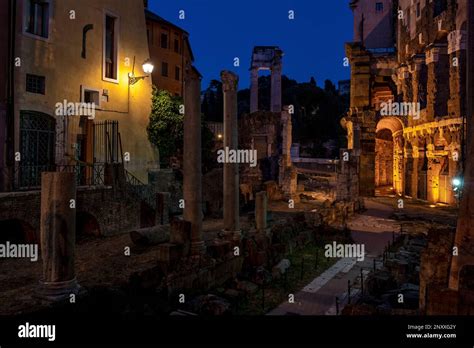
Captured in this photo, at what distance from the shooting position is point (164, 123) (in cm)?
2198

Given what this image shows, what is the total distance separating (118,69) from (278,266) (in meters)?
12.3

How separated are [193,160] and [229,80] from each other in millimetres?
3371

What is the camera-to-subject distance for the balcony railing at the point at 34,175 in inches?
533

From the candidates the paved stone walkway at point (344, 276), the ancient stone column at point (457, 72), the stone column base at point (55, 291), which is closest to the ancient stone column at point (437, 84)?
the ancient stone column at point (457, 72)

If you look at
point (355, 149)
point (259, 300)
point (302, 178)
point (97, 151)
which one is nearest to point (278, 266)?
point (259, 300)

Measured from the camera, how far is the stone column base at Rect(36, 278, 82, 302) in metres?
7.49

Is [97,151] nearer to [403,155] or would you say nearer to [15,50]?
[15,50]

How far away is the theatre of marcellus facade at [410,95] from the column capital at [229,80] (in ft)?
57.2

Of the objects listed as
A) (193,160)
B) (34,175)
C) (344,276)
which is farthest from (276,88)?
(193,160)

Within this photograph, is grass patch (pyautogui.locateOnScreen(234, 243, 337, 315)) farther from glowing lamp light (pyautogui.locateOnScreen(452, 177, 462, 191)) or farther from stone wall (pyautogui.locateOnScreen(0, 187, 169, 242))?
glowing lamp light (pyautogui.locateOnScreen(452, 177, 462, 191))

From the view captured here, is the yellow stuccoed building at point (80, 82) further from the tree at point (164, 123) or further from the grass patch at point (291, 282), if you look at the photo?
the grass patch at point (291, 282)

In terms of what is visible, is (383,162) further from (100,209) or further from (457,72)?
(100,209)

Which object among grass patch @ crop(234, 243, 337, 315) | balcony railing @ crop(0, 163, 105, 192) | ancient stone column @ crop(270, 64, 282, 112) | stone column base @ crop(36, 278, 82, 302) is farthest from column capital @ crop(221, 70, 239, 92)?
ancient stone column @ crop(270, 64, 282, 112)

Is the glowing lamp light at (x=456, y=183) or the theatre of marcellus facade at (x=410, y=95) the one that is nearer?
the glowing lamp light at (x=456, y=183)
